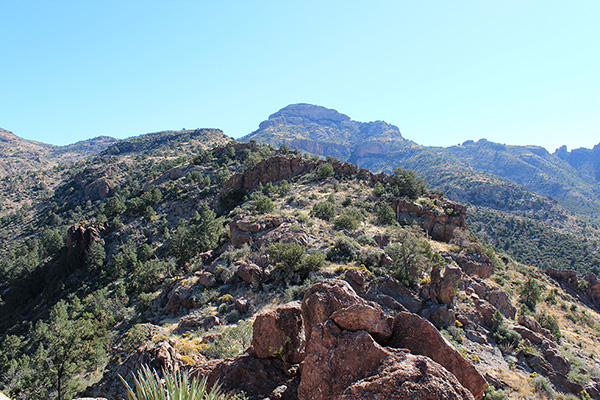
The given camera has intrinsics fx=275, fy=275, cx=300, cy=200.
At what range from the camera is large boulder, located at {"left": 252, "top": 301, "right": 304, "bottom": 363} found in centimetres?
718

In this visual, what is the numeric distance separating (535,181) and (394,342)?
23406 centimetres

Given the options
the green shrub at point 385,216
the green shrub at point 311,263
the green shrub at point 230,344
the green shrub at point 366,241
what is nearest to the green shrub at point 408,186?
the green shrub at point 385,216

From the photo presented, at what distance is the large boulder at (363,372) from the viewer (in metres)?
4.19

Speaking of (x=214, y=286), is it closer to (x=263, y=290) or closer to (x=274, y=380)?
(x=263, y=290)

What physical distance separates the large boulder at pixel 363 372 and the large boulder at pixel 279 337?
177 centimetres

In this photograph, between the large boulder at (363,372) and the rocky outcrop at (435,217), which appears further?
the rocky outcrop at (435,217)

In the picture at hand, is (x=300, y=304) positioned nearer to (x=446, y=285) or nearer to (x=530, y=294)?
(x=446, y=285)

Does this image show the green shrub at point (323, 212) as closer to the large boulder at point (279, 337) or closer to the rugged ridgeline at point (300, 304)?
the rugged ridgeline at point (300, 304)

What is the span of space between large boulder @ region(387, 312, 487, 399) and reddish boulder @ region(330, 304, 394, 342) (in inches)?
21.3

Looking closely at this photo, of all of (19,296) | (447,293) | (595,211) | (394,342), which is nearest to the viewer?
(394,342)

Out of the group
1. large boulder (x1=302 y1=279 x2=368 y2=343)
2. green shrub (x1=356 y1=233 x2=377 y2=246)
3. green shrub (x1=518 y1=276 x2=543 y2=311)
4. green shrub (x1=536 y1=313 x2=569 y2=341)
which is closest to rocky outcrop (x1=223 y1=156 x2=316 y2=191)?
green shrub (x1=356 y1=233 x2=377 y2=246)

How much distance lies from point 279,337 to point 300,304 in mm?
1919

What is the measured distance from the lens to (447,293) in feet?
51.5

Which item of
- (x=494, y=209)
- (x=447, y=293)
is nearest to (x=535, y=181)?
(x=494, y=209)
